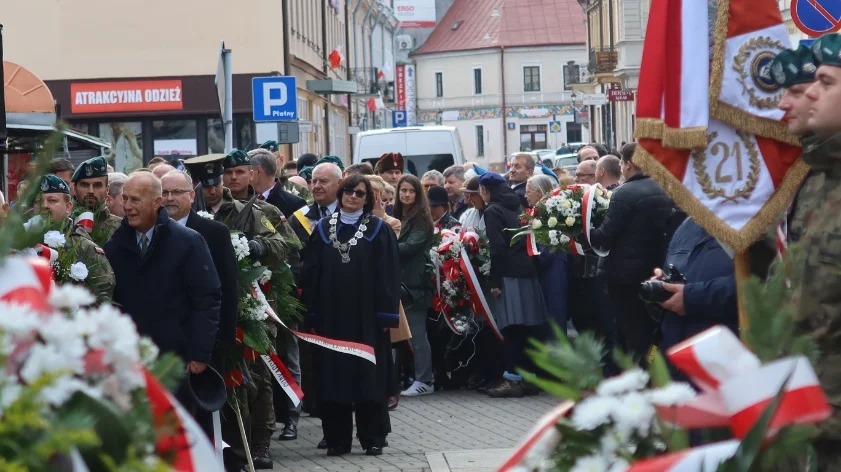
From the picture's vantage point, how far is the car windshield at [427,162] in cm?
2203

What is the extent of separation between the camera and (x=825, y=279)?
142 inches

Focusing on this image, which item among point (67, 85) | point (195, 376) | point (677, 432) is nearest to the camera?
point (677, 432)

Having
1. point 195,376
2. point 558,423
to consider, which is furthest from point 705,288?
point 558,423

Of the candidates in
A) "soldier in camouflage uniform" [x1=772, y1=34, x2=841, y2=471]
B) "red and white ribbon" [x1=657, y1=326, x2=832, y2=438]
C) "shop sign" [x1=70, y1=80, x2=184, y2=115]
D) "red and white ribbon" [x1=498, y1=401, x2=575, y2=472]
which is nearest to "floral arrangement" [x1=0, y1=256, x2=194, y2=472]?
"red and white ribbon" [x1=498, y1=401, x2=575, y2=472]

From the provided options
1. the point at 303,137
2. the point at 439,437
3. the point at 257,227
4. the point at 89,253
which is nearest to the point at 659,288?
the point at 89,253

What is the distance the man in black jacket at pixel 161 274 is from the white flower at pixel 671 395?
16.6ft

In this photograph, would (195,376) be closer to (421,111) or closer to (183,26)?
(183,26)

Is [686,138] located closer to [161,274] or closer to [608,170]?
[161,274]

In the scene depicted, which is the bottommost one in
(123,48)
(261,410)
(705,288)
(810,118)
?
(261,410)

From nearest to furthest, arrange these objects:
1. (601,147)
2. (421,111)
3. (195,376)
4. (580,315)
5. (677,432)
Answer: (677,432), (195,376), (580,315), (601,147), (421,111)

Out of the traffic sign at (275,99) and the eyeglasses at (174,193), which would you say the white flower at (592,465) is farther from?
the traffic sign at (275,99)

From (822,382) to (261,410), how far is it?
20.5 feet

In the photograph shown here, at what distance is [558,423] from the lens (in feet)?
8.11

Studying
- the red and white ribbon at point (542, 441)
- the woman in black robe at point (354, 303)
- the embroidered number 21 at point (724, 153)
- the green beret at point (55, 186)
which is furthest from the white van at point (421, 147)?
the red and white ribbon at point (542, 441)
